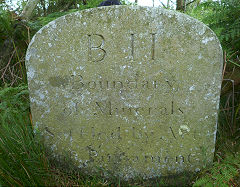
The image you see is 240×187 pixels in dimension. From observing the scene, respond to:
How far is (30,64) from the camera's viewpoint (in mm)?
1653

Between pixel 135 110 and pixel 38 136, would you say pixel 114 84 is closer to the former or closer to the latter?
pixel 135 110

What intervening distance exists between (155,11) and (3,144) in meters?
1.61

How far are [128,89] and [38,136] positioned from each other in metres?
0.89

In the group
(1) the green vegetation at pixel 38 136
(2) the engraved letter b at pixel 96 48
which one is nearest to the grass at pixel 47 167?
(1) the green vegetation at pixel 38 136

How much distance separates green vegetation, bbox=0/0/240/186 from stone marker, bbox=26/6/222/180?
15cm

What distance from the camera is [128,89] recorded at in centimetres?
169

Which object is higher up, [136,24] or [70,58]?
[136,24]

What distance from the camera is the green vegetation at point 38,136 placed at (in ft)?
5.08

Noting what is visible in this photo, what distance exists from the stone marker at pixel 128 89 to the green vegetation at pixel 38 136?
0.15 meters

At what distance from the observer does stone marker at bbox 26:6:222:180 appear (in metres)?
1.57

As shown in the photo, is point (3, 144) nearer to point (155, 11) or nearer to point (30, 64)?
point (30, 64)

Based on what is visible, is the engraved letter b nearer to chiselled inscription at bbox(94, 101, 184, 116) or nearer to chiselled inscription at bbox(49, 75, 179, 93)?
chiselled inscription at bbox(49, 75, 179, 93)

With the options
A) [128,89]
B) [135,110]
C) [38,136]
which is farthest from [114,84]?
[38,136]

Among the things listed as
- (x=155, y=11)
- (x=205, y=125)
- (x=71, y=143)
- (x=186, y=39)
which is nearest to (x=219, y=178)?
(x=205, y=125)
